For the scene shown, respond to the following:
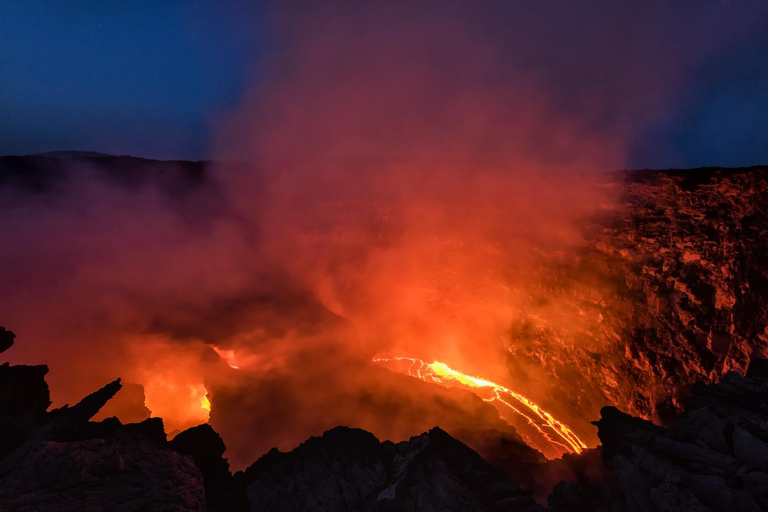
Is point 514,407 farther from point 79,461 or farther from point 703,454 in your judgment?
point 79,461

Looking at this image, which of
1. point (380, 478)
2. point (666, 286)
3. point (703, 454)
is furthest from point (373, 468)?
point (666, 286)

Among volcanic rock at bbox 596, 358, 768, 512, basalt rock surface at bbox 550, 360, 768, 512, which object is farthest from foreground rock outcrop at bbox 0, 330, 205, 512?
volcanic rock at bbox 596, 358, 768, 512

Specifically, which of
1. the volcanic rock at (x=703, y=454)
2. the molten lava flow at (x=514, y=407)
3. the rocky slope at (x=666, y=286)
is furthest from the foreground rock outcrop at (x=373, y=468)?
the molten lava flow at (x=514, y=407)

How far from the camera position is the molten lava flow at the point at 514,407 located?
59.8 feet

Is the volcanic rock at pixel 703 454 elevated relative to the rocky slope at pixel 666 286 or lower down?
lower down

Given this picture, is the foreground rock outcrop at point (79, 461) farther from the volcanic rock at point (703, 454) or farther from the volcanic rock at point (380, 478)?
the volcanic rock at point (703, 454)

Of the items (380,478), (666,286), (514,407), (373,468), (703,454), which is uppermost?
(666,286)

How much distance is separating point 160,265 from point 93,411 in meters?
14.2

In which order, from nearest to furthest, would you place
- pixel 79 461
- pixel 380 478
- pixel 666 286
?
pixel 79 461, pixel 380 478, pixel 666 286

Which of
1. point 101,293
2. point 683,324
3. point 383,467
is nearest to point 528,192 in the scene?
point 683,324

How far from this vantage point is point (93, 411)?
8820mm

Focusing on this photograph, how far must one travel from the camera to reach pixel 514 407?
20.7m

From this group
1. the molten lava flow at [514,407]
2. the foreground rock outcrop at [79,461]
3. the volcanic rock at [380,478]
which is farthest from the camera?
the molten lava flow at [514,407]

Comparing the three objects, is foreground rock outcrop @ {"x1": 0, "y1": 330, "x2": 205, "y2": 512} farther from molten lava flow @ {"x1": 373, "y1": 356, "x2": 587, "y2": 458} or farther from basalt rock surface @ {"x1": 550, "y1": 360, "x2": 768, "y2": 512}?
molten lava flow @ {"x1": 373, "y1": 356, "x2": 587, "y2": 458}
